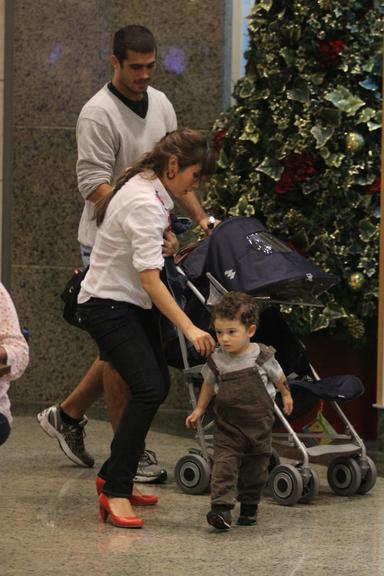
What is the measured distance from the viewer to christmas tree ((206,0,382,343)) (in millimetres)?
7098

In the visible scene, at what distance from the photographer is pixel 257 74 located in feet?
23.9

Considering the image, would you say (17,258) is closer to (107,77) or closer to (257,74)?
(107,77)

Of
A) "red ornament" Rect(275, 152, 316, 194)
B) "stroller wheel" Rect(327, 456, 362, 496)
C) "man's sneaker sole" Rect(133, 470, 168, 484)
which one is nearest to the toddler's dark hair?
"stroller wheel" Rect(327, 456, 362, 496)

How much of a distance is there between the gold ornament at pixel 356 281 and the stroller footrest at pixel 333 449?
1.28m

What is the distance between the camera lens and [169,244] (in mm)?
5441

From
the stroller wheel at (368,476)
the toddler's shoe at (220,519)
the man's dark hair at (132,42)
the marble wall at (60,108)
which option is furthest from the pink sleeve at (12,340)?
the marble wall at (60,108)

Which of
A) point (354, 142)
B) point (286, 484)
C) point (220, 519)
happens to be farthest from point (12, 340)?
point (354, 142)

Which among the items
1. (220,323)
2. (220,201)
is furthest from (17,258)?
(220,323)

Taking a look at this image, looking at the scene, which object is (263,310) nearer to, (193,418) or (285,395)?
(285,395)

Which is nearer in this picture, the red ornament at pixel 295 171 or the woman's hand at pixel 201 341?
the woman's hand at pixel 201 341

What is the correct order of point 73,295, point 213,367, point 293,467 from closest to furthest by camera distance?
point 213,367 → point 293,467 → point 73,295

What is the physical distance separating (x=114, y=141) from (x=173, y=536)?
1.95 metres

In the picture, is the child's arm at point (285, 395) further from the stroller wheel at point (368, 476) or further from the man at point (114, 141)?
the man at point (114, 141)

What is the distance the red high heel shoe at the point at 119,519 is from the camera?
5.23 meters
